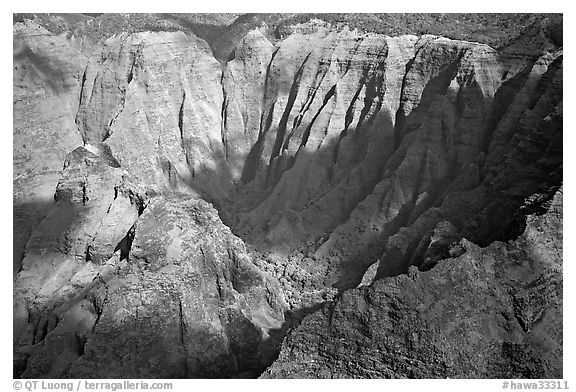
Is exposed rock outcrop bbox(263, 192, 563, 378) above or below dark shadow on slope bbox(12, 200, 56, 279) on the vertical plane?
above

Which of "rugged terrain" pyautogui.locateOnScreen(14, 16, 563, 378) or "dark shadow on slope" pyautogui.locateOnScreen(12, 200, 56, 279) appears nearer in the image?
"rugged terrain" pyautogui.locateOnScreen(14, 16, 563, 378)

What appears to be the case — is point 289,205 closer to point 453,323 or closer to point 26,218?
point 26,218

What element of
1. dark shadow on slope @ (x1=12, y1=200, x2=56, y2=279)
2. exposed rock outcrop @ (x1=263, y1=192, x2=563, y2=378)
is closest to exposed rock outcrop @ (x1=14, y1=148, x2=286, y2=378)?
dark shadow on slope @ (x1=12, y1=200, x2=56, y2=279)

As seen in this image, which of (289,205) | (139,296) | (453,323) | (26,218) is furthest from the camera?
(289,205)

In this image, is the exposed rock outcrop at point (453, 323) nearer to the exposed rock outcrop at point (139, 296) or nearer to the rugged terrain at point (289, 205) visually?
the rugged terrain at point (289, 205)

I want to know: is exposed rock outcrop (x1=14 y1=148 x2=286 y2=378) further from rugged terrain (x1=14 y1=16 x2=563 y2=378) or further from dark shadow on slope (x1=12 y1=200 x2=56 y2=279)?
dark shadow on slope (x1=12 y1=200 x2=56 y2=279)

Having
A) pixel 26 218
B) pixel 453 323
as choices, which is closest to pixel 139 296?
pixel 453 323

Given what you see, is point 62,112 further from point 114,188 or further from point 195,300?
point 195,300

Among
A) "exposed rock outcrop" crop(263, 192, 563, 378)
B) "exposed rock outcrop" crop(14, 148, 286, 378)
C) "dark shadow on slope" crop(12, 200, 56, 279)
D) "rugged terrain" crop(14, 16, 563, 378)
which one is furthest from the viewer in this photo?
"dark shadow on slope" crop(12, 200, 56, 279)
